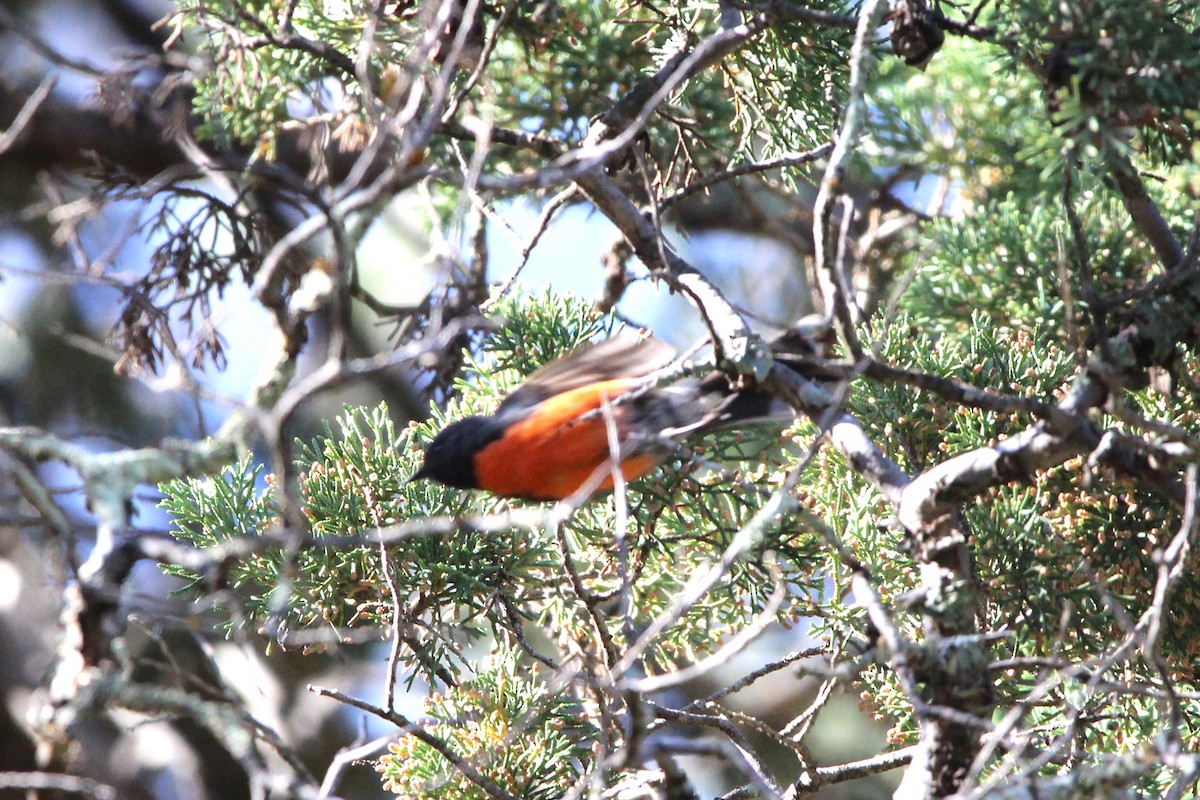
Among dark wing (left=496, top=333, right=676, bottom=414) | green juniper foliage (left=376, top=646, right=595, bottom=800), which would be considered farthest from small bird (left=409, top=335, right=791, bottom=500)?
green juniper foliage (left=376, top=646, right=595, bottom=800)

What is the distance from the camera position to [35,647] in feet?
18.0

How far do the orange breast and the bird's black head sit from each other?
0.8 inches

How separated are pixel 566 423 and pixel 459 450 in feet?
0.77

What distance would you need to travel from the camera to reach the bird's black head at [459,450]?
8.13 feet

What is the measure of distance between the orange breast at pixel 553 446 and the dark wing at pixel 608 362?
0.08 meters

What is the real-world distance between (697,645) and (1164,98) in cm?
144

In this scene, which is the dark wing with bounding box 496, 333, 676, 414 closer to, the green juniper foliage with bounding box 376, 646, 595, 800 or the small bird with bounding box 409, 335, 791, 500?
the small bird with bounding box 409, 335, 791, 500

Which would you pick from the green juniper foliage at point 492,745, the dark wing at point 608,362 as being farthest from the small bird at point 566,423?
the green juniper foliage at point 492,745

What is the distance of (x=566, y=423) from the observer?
2.55 meters

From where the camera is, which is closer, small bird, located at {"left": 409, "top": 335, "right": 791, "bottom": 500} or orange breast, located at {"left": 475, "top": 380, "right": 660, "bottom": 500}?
small bird, located at {"left": 409, "top": 335, "right": 791, "bottom": 500}

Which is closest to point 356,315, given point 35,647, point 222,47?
point 35,647

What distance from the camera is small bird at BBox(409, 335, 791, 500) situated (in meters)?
2.44

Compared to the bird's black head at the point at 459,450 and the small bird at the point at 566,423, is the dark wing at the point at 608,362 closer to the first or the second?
the small bird at the point at 566,423

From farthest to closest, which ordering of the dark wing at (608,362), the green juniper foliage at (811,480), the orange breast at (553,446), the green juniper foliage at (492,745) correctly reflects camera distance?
the orange breast at (553,446), the dark wing at (608,362), the green juniper foliage at (492,745), the green juniper foliage at (811,480)
